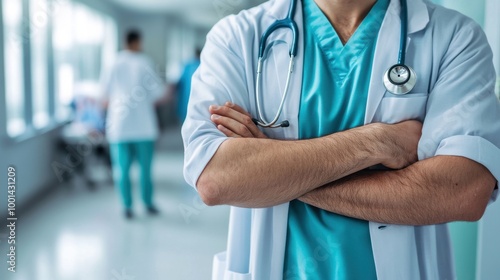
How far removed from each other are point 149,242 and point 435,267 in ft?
7.34

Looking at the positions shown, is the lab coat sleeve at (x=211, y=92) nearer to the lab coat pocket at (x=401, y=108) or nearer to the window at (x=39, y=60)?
the lab coat pocket at (x=401, y=108)

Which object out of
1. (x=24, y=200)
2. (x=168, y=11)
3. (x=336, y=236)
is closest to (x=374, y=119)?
(x=336, y=236)

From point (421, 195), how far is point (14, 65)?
3.22 meters

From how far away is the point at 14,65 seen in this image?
10.7ft

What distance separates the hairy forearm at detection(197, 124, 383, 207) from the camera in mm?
702

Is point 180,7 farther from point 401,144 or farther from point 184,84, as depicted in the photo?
point 401,144

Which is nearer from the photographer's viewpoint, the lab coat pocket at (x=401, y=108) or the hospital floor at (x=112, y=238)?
the lab coat pocket at (x=401, y=108)

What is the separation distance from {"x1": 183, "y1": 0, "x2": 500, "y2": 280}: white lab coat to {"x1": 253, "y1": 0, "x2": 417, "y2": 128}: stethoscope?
0.01 m

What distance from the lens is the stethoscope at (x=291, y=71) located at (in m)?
0.74

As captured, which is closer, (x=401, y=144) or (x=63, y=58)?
(x=401, y=144)

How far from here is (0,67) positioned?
288 centimetres

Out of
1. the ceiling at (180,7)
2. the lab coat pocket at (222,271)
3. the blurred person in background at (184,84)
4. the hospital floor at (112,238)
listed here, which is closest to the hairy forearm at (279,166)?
the lab coat pocket at (222,271)

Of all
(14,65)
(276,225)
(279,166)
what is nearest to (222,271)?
(276,225)

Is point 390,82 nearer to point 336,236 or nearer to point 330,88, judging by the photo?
point 330,88
